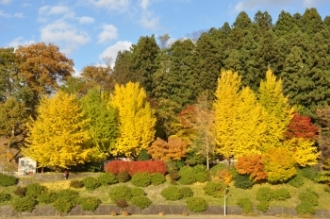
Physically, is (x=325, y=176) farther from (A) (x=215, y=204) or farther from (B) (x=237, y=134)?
(A) (x=215, y=204)

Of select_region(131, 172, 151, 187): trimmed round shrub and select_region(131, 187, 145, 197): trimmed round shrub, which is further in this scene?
select_region(131, 172, 151, 187): trimmed round shrub

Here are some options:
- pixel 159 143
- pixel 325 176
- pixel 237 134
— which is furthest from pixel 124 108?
pixel 325 176

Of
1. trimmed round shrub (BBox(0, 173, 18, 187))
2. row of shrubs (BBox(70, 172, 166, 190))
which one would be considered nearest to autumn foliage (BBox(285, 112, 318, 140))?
row of shrubs (BBox(70, 172, 166, 190))

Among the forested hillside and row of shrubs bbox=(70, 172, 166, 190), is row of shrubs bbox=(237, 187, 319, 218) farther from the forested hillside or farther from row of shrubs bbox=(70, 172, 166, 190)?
row of shrubs bbox=(70, 172, 166, 190)

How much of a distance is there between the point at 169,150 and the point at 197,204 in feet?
24.7

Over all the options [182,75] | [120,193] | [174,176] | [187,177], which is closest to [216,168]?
[187,177]

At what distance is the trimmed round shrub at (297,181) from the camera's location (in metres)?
34.2

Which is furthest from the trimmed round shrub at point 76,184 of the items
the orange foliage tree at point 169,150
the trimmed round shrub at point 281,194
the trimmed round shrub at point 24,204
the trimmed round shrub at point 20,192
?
the trimmed round shrub at point 281,194

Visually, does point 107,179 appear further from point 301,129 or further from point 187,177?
point 301,129

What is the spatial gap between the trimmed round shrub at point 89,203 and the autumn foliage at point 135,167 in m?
5.06

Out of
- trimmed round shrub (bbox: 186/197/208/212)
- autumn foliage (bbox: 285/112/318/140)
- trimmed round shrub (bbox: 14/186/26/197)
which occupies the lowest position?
trimmed round shrub (bbox: 186/197/208/212)

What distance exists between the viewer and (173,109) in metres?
43.6

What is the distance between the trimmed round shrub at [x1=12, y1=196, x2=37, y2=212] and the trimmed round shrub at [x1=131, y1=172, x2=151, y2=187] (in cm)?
822

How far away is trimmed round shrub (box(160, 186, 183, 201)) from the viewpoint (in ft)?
102
